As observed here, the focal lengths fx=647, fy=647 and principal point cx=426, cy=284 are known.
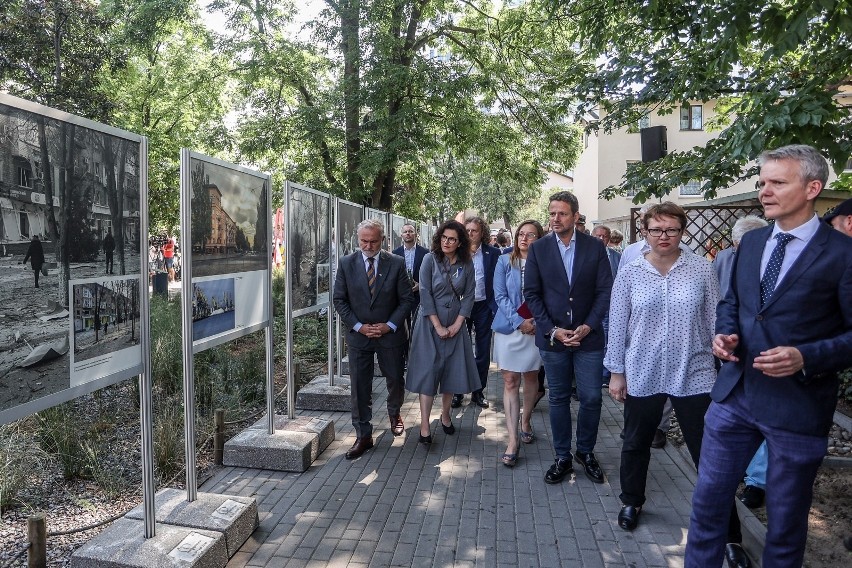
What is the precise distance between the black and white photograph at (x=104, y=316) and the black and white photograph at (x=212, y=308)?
805mm

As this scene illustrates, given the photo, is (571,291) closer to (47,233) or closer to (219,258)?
(219,258)

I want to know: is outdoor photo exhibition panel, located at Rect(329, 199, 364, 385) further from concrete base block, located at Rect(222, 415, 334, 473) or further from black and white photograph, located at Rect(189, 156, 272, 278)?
black and white photograph, located at Rect(189, 156, 272, 278)

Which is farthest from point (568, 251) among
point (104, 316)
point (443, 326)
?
point (104, 316)

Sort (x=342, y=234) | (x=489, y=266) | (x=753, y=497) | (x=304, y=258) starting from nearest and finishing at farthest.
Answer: (x=753, y=497)
(x=304, y=258)
(x=489, y=266)
(x=342, y=234)

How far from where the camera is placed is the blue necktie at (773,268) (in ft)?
9.47

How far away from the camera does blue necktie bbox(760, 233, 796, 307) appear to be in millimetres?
2887

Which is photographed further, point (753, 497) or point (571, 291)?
point (571, 291)

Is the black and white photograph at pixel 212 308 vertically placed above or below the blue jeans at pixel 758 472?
above

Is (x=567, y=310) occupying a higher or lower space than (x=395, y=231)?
lower

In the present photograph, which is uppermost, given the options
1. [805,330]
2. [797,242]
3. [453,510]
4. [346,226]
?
[346,226]

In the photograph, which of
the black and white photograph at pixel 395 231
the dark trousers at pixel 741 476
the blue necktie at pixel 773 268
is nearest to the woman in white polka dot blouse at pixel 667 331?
the dark trousers at pixel 741 476

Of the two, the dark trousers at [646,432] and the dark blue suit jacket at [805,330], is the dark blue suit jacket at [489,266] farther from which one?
the dark blue suit jacket at [805,330]

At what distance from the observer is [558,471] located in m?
5.09

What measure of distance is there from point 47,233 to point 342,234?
5400 millimetres
